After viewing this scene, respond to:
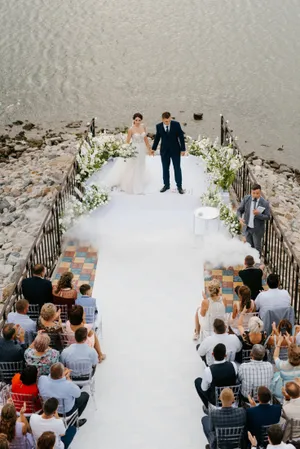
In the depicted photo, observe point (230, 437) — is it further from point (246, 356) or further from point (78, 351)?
point (78, 351)

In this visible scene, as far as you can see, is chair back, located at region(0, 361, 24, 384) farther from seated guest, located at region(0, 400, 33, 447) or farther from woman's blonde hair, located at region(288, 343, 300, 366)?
woman's blonde hair, located at region(288, 343, 300, 366)

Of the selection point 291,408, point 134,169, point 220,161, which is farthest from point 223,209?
point 291,408

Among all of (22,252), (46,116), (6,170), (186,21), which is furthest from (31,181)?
(186,21)

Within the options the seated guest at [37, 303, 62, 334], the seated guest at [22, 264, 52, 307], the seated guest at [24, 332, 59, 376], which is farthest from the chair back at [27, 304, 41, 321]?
the seated guest at [24, 332, 59, 376]

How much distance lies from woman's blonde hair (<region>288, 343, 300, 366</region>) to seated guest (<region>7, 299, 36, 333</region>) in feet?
10.6

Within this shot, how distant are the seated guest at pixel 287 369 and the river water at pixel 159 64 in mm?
17570

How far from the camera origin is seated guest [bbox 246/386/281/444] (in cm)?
786

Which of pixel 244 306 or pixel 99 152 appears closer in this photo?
pixel 244 306

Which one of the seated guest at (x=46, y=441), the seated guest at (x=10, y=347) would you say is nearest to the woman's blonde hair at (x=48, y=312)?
the seated guest at (x=10, y=347)

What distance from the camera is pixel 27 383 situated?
829cm

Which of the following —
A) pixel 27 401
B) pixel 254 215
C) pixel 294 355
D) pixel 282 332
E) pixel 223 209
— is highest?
pixel 254 215

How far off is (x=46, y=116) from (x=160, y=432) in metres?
21.8

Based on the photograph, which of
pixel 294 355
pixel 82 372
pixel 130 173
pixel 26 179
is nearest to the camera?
pixel 294 355

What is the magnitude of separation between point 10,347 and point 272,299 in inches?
138
